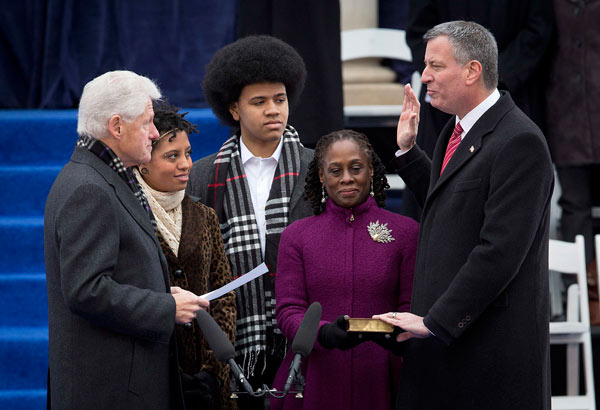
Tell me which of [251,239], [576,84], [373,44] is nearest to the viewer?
[251,239]

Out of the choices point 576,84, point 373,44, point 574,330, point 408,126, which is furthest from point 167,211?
point 373,44

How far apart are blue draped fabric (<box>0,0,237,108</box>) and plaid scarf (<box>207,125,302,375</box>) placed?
319cm

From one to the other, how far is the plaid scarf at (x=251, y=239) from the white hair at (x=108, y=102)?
76 centimetres

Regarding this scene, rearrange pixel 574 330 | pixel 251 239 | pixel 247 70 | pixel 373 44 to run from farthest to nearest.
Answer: pixel 373 44
pixel 574 330
pixel 247 70
pixel 251 239

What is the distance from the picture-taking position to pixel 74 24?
655 cm

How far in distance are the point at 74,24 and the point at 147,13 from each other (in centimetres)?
51

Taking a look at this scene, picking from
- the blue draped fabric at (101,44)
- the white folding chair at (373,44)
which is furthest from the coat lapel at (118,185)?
the blue draped fabric at (101,44)

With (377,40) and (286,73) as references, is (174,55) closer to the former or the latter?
(377,40)

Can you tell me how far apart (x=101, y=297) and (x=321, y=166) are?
0.96 m

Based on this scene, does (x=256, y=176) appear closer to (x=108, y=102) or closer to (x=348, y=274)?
(x=348, y=274)

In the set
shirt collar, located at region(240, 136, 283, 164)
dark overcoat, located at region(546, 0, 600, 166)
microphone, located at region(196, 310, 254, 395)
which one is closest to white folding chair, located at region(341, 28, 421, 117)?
dark overcoat, located at region(546, 0, 600, 166)

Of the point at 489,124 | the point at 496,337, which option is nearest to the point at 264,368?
the point at 496,337

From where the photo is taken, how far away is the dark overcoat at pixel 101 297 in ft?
8.26

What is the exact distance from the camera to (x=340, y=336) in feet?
8.93
